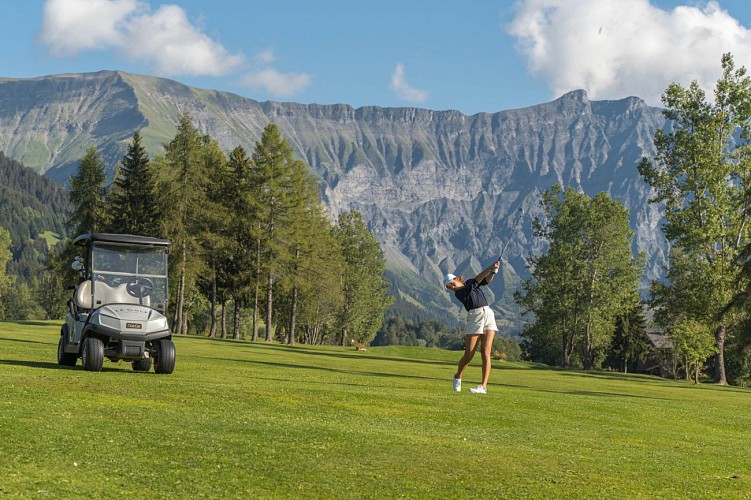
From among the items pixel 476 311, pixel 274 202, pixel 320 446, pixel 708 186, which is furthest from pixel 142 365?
pixel 274 202

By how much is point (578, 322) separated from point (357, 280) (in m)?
37.0

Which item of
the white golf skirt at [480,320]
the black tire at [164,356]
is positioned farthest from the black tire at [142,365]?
the white golf skirt at [480,320]

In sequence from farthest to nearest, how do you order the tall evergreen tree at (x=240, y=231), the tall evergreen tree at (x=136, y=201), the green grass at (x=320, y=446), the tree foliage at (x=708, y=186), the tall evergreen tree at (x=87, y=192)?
the tall evergreen tree at (x=87, y=192), the tall evergreen tree at (x=240, y=231), the tall evergreen tree at (x=136, y=201), the tree foliage at (x=708, y=186), the green grass at (x=320, y=446)

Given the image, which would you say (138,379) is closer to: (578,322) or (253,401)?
(253,401)

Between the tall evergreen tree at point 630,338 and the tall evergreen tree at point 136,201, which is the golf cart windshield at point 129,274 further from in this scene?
the tall evergreen tree at point 630,338

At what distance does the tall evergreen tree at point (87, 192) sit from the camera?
79.8 metres

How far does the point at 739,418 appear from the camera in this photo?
2253cm

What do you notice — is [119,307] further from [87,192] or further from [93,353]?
[87,192]

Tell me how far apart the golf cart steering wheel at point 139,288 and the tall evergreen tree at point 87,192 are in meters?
60.1

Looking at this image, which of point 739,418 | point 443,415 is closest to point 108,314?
point 443,415

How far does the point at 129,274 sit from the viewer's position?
2116 cm

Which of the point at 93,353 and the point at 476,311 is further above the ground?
the point at 476,311

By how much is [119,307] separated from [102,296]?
132cm

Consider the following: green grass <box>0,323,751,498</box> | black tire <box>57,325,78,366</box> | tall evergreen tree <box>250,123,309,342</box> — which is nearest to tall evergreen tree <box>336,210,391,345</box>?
tall evergreen tree <box>250,123,309,342</box>
